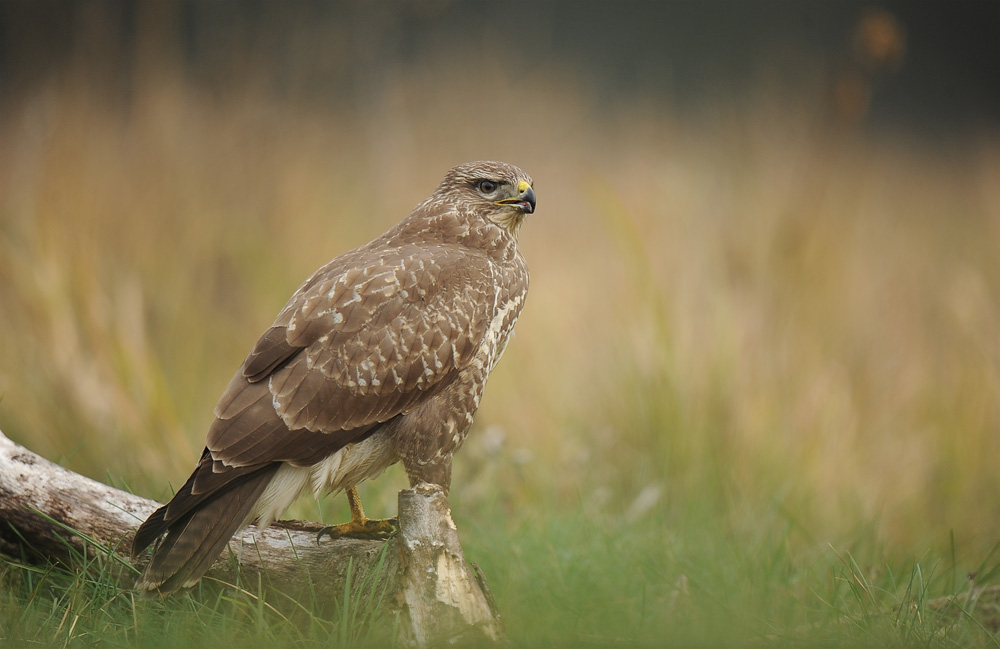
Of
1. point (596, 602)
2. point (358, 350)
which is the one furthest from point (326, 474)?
point (596, 602)

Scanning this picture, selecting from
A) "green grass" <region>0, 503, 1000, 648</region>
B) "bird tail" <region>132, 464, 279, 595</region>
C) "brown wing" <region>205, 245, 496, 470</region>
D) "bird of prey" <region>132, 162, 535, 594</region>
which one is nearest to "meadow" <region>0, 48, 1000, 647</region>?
"green grass" <region>0, 503, 1000, 648</region>

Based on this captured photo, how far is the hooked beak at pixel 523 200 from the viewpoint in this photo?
116 inches

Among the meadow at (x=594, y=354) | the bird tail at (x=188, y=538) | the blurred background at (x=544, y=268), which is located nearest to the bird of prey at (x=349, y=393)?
the bird tail at (x=188, y=538)

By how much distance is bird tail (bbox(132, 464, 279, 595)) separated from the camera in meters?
2.23

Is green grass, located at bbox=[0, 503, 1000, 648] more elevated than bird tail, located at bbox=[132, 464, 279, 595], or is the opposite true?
bird tail, located at bbox=[132, 464, 279, 595]

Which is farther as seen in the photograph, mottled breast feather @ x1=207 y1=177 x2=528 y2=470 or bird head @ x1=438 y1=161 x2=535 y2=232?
bird head @ x1=438 y1=161 x2=535 y2=232

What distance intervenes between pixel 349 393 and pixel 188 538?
553 mm

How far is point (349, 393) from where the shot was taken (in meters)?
2.44

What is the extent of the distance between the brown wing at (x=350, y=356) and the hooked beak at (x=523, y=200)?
349mm

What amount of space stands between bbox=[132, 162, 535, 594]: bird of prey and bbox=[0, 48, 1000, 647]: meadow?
0.26 metres

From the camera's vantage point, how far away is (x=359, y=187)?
6.00 metres

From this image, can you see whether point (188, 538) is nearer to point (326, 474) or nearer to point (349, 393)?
point (326, 474)

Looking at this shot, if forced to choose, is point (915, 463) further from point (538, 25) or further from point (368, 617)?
point (538, 25)

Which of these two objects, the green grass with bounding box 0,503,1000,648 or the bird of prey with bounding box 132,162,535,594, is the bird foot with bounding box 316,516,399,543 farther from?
the green grass with bounding box 0,503,1000,648
